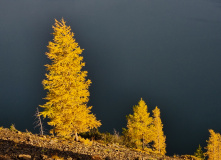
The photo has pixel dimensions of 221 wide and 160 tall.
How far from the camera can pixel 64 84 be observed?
16.3 metres

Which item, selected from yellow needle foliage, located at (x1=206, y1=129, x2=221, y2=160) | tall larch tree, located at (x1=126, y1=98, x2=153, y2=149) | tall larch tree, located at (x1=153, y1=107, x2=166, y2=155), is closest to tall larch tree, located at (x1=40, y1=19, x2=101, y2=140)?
tall larch tree, located at (x1=126, y1=98, x2=153, y2=149)

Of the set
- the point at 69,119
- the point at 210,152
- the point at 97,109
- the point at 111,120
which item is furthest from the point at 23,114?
the point at 69,119

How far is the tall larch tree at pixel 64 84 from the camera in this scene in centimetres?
1584

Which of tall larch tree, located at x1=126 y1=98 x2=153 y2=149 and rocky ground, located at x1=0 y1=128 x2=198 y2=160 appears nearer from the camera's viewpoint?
rocky ground, located at x1=0 y1=128 x2=198 y2=160

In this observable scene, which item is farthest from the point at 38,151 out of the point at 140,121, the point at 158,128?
the point at 158,128

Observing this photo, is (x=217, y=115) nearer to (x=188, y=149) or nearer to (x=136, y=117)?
(x=188, y=149)

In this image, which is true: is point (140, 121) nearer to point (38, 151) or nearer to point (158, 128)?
point (158, 128)

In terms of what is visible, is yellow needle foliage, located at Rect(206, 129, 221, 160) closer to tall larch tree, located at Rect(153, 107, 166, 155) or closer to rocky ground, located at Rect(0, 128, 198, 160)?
tall larch tree, located at Rect(153, 107, 166, 155)

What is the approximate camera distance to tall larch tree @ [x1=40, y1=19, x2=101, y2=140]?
15836 millimetres

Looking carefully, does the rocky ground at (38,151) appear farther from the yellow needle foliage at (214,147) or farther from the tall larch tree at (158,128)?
the yellow needle foliage at (214,147)

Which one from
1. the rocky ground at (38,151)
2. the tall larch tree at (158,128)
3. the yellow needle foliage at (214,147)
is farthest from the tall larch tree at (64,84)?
the yellow needle foliage at (214,147)

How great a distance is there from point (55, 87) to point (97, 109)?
186 metres

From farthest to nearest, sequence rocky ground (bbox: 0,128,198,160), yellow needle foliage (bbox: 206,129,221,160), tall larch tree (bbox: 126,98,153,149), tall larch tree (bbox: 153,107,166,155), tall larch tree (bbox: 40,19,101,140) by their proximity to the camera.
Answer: yellow needle foliage (bbox: 206,129,221,160) → tall larch tree (bbox: 153,107,166,155) → tall larch tree (bbox: 126,98,153,149) → tall larch tree (bbox: 40,19,101,140) → rocky ground (bbox: 0,128,198,160)

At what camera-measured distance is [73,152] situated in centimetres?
1316
